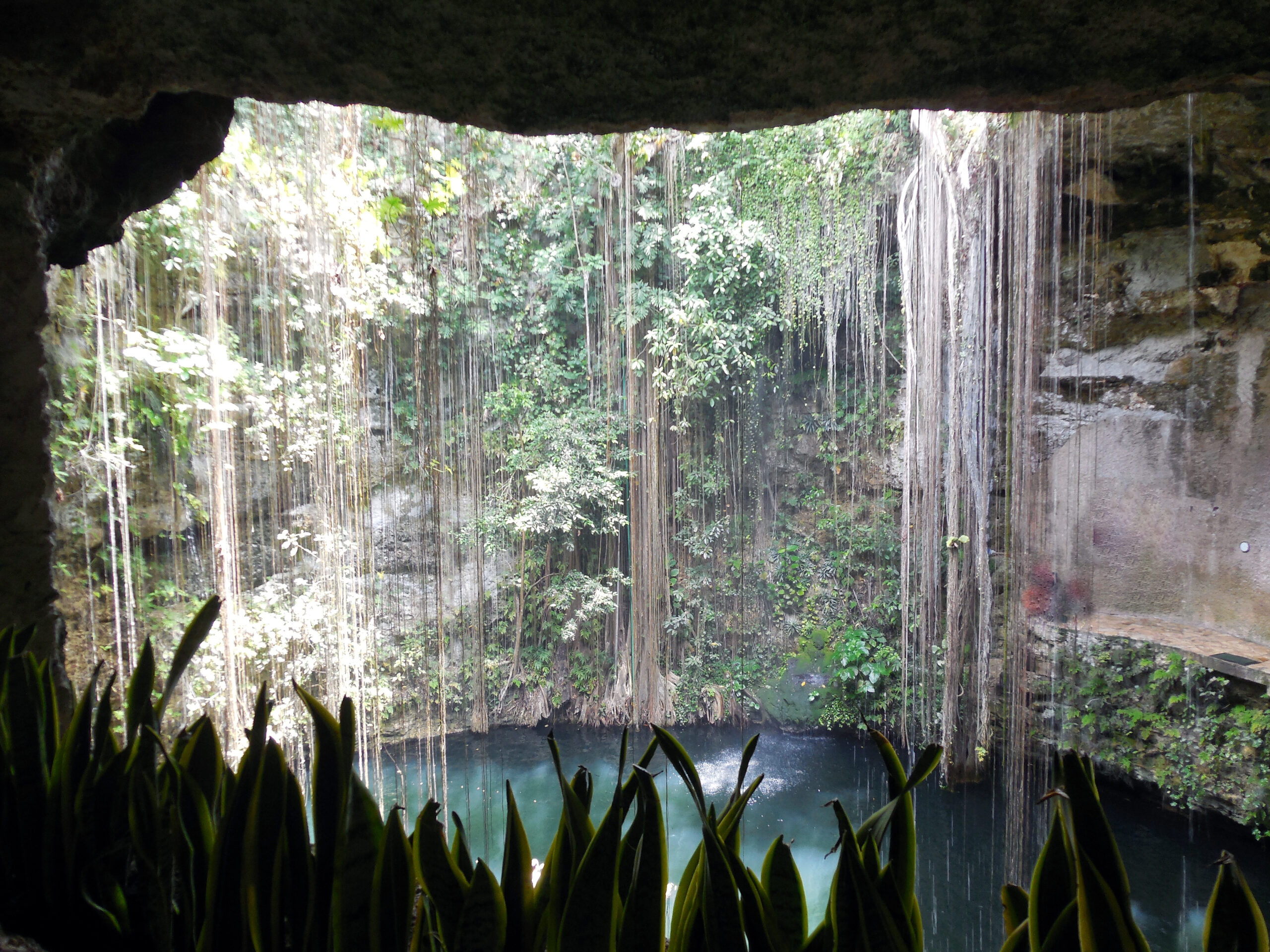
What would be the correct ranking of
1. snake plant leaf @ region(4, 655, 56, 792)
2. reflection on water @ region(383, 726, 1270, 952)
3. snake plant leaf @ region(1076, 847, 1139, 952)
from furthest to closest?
reflection on water @ region(383, 726, 1270, 952) → snake plant leaf @ region(4, 655, 56, 792) → snake plant leaf @ region(1076, 847, 1139, 952)

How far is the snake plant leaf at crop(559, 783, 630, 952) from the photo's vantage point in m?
0.48

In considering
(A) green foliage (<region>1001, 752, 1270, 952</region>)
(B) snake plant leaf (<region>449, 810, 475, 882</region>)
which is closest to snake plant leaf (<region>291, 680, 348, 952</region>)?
(B) snake plant leaf (<region>449, 810, 475, 882</region>)

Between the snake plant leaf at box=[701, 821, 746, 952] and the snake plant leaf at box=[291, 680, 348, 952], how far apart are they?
1.04ft

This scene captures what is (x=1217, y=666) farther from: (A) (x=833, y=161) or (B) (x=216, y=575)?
(B) (x=216, y=575)

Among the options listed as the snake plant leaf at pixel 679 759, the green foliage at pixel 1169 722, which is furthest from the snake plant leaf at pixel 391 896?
the green foliage at pixel 1169 722

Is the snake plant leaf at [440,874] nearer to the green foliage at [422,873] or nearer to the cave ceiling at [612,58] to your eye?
the green foliage at [422,873]

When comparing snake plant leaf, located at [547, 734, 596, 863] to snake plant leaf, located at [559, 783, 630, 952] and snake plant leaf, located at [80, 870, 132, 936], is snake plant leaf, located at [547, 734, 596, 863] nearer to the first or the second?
snake plant leaf, located at [559, 783, 630, 952]

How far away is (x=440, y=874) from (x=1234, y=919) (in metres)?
0.59

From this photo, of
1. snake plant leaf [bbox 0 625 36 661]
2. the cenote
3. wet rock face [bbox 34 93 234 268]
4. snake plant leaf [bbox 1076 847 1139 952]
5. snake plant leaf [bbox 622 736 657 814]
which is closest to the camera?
snake plant leaf [bbox 1076 847 1139 952]

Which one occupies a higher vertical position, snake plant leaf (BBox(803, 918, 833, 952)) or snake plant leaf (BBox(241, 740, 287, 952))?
snake plant leaf (BBox(241, 740, 287, 952))

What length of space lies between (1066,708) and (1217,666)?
77cm

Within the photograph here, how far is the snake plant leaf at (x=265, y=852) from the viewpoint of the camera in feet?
1.63

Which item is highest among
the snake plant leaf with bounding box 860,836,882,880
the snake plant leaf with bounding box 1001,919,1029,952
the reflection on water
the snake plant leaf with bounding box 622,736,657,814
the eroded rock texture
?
the eroded rock texture

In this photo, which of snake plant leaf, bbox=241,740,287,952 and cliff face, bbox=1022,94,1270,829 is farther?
cliff face, bbox=1022,94,1270,829
